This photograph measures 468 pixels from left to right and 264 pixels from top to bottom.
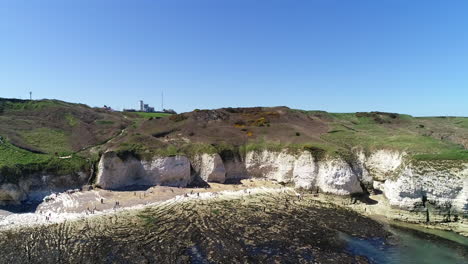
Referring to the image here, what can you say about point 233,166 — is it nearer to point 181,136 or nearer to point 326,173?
point 181,136

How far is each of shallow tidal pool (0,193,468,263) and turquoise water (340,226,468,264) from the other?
9cm

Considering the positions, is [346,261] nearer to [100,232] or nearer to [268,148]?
[100,232]

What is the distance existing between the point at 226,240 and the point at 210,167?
22.7m

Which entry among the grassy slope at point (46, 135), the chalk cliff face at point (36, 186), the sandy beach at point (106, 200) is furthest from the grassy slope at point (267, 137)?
the grassy slope at point (46, 135)

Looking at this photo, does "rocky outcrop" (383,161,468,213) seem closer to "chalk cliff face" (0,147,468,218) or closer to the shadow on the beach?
"chalk cliff face" (0,147,468,218)

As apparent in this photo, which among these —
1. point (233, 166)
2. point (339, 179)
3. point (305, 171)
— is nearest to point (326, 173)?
point (339, 179)

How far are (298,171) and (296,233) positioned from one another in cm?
1829

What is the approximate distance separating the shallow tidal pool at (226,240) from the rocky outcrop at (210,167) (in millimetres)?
13009

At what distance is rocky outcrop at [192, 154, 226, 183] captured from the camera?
166 feet

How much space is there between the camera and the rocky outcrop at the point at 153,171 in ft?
151

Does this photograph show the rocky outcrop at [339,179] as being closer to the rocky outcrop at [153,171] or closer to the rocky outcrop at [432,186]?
the rocky outcrop at [432,186]

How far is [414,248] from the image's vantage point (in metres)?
28.4

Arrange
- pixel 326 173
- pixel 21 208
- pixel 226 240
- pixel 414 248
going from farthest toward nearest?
pixel 326 173 < pixel 21 208 < pixel 226 240 < pixel 414 248

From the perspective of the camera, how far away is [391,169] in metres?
47.0
